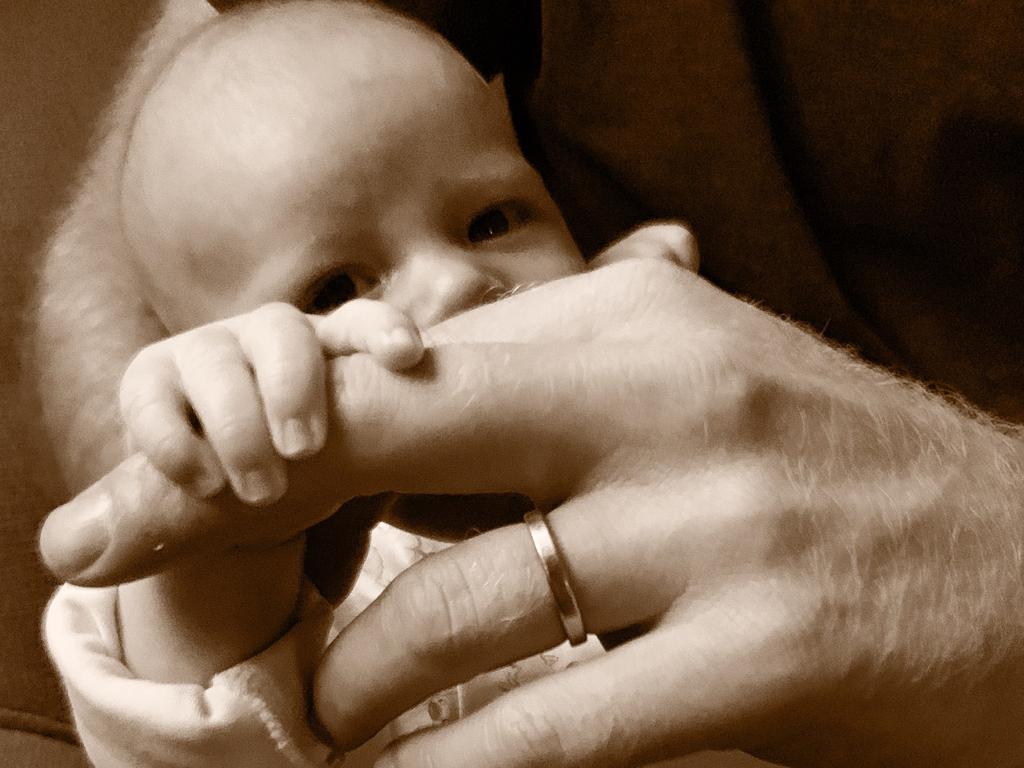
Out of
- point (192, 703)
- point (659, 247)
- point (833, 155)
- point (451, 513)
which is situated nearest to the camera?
point (192, 703)

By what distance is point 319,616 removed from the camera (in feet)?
1.54

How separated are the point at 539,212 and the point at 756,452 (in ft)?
1.22

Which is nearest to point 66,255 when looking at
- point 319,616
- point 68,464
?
point 68,464

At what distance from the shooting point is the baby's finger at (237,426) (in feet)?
1.12

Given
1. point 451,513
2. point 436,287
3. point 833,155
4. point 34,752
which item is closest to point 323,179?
point 436,287

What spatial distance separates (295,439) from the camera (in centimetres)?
34

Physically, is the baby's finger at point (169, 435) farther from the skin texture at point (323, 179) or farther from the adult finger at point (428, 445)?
the skin texture at point (323, 179)

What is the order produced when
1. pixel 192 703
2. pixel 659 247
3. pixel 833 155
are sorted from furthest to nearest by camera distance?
pixel 833 155 < pixel 659 247 < pixel 192 703

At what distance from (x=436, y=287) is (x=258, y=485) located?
0.29 m

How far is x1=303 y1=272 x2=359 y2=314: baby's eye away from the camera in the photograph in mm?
635

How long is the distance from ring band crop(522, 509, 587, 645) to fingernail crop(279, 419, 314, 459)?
0.10 m

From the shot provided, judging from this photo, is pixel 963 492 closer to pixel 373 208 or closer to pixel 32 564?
pixel 373 208

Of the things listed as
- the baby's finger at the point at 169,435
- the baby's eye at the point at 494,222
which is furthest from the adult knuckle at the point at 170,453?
the baby's eye at the point at 494,222

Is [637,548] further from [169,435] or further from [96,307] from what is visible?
[96,307]
